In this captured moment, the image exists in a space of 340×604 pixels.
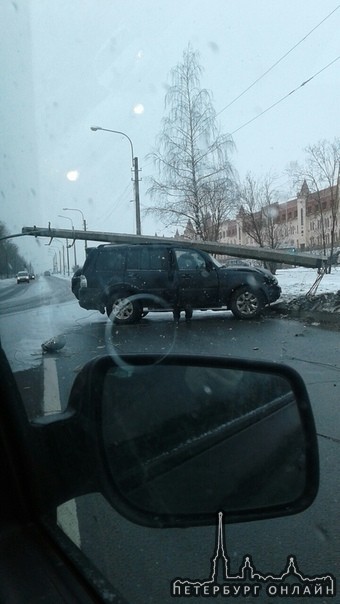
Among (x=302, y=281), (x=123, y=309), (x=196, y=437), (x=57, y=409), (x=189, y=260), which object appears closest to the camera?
(x=196, y=437)

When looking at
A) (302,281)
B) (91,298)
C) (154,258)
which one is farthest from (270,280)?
(91,298)

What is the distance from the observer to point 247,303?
1195cm

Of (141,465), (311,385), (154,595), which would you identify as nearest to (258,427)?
(141,465)

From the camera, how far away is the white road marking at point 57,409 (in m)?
2.51

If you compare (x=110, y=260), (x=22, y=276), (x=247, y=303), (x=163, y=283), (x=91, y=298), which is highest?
(x=110, y=260)

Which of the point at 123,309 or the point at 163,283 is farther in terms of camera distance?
the point at 163,283

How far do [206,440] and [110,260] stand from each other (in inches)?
393

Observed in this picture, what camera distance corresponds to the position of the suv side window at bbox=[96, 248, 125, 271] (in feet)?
38.8

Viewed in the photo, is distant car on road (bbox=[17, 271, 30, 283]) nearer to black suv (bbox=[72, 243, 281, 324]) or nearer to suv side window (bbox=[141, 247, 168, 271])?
black suv (bbox=[72, 243, 281, 324])

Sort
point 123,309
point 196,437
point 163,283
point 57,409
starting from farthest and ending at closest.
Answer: point 163,283
point 123,309
point 57,409
point 196,437

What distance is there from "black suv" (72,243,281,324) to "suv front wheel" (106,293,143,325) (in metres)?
0.03

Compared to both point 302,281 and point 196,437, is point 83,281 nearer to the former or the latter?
point 302,281

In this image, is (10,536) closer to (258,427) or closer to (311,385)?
(258,427)

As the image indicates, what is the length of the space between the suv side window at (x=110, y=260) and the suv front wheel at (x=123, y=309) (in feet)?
2.05
